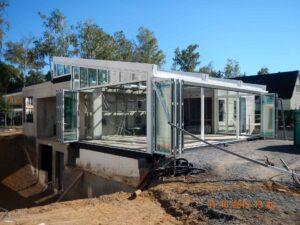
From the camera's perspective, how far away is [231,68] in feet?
182

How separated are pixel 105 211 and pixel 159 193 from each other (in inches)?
54.1

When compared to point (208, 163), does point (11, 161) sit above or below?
below

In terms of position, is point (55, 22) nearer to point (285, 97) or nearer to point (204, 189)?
point (285, 97)

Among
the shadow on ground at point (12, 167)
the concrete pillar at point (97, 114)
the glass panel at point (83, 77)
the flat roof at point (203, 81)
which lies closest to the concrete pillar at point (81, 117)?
the concrete pillar at point (97, 114)

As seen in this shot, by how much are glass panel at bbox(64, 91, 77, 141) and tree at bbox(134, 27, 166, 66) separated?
2476 cm

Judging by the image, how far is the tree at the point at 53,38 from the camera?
3116cm

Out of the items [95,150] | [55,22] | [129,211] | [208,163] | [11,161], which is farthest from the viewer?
[55,22]

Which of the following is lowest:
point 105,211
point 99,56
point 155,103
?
point 105,211

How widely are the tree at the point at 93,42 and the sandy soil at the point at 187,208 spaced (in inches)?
1024

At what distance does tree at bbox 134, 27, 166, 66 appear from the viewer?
38219mm

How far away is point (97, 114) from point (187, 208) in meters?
9.84

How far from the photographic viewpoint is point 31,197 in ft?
50.3

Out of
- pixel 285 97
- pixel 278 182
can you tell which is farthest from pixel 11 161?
pixel 285 97

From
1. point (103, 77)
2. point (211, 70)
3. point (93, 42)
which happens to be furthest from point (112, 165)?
point (211, 70)
